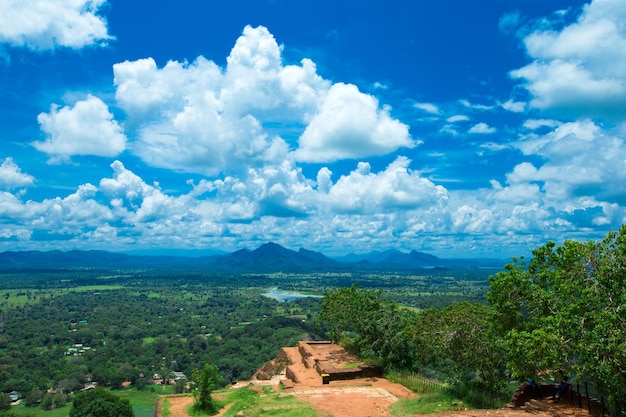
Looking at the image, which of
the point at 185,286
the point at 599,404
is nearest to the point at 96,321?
the point at 185,286

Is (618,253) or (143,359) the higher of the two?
(618,253)

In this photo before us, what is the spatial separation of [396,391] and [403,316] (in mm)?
5776

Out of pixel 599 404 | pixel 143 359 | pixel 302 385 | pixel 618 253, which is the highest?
pixel 618 253

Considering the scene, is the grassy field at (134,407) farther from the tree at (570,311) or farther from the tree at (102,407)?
the tree at (570,311)

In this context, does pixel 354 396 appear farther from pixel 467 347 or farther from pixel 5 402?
pixel 5 402

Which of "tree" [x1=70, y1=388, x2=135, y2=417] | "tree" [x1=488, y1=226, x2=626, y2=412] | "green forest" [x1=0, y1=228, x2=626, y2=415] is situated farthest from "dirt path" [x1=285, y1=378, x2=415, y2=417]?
"tree" [x1=70, y1=388, x2=135, y2=417]

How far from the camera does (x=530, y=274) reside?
14.9 metres

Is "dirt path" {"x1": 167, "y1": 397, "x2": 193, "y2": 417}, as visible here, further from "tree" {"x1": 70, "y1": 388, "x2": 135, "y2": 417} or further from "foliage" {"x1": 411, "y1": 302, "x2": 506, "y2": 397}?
"tree" {"x1": 70, "y1": 388, "x2": 135, "y2": 417}

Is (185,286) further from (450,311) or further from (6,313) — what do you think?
(450,311)

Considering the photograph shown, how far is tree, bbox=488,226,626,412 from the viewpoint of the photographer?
10.6 meters

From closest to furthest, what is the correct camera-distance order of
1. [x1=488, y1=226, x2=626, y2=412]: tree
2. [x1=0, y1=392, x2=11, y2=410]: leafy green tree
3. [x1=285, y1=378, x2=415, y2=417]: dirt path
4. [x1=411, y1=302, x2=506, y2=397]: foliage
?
[x1=488, y1=226, x2=626, y2=412]: tree, [x1=285, y1=378, x2=415, y2=417]: dirt path, [x1=411, y1=302, x2=506, y2=397]: foliage, [x1=0, y1=392, x2=11, y2=410]: leafy green tree

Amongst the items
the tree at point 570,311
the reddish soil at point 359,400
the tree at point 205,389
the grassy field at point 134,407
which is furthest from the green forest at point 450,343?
the tree at point 205,389

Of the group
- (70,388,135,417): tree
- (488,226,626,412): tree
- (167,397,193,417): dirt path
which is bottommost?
(70,388,135,417): tree

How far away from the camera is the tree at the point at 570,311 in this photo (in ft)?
34.7
